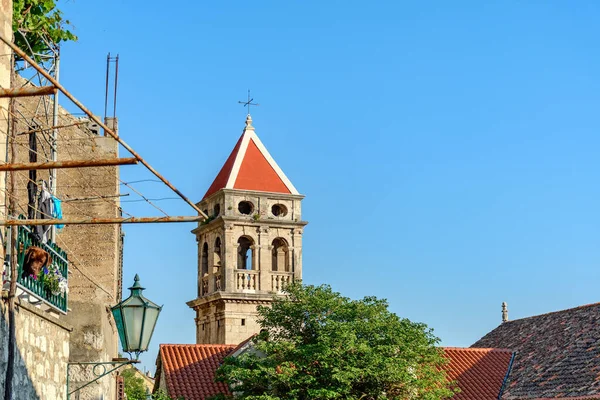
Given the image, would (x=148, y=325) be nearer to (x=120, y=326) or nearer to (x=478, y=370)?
(x=120, y=326)

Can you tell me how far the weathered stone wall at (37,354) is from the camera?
7902 mm

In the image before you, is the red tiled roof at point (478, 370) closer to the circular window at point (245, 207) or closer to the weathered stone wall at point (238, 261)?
the weathered stone wall at point (238, 261)

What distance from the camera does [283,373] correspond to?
1130 inches

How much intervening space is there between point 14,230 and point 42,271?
3.77 ft

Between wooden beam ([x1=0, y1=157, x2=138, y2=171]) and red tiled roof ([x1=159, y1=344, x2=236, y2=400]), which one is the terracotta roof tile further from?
wooden beam ([x1=0, y1=157, x2=138, y2=171])

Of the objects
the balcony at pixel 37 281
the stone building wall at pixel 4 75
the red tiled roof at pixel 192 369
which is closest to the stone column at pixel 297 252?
the red tiled roof at pixel 192 369

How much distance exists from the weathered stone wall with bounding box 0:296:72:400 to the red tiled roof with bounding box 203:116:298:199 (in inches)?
1478

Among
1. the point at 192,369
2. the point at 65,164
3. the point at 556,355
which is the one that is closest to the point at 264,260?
the point at 192,369

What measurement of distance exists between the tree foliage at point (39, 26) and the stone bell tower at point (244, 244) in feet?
105

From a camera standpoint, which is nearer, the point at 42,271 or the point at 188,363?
the point at 42,271

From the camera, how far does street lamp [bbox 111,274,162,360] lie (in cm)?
959

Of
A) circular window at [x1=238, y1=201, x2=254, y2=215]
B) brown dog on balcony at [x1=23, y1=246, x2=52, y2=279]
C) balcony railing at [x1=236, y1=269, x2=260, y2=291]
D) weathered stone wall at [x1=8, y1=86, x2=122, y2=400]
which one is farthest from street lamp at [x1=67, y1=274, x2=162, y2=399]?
circular window at [x1=238, y1=201, x2=254, y2=215]

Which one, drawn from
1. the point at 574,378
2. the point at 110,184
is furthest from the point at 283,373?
the point at 110,184

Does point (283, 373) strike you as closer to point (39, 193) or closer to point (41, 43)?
point (41, 43)
